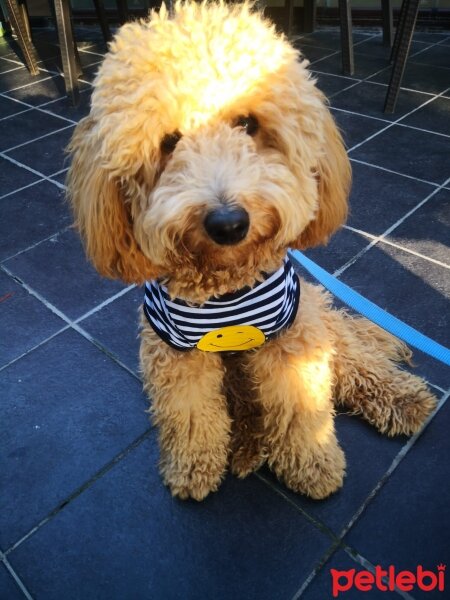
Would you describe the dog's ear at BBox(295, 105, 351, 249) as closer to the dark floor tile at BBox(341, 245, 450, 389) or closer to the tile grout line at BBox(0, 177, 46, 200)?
the dark floor tile at BBox(341, 245, 450, 389)

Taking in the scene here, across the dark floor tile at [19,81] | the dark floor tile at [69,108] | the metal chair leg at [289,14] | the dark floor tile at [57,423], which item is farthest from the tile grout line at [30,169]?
the metal chair leg at [289,14]

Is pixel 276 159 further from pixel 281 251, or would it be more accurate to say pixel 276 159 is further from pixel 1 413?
pixel 1 413

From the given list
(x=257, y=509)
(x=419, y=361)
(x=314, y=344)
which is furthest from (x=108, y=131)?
(x=419, y=361)

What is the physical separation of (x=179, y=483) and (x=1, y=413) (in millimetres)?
899

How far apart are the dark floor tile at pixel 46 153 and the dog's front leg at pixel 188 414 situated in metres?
2.59

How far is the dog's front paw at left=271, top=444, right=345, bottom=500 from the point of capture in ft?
5.56

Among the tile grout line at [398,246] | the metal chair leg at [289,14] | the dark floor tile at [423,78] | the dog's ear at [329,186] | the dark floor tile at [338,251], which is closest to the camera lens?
the dog's ear at [329,186]

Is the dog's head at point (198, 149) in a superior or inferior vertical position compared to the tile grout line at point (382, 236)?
superior

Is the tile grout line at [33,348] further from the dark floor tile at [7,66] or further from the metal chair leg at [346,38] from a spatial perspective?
the dark floor tile at [7,66]

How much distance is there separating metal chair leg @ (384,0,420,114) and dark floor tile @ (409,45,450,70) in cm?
113

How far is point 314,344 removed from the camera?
1656 mm

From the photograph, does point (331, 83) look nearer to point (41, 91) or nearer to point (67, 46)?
point (67, 46)

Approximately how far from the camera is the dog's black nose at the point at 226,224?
1.15 meters

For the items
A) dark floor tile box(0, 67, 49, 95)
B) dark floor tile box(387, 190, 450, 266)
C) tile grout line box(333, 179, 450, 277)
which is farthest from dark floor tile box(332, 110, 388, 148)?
dark floor tile box(0, 67, 49, 95)
